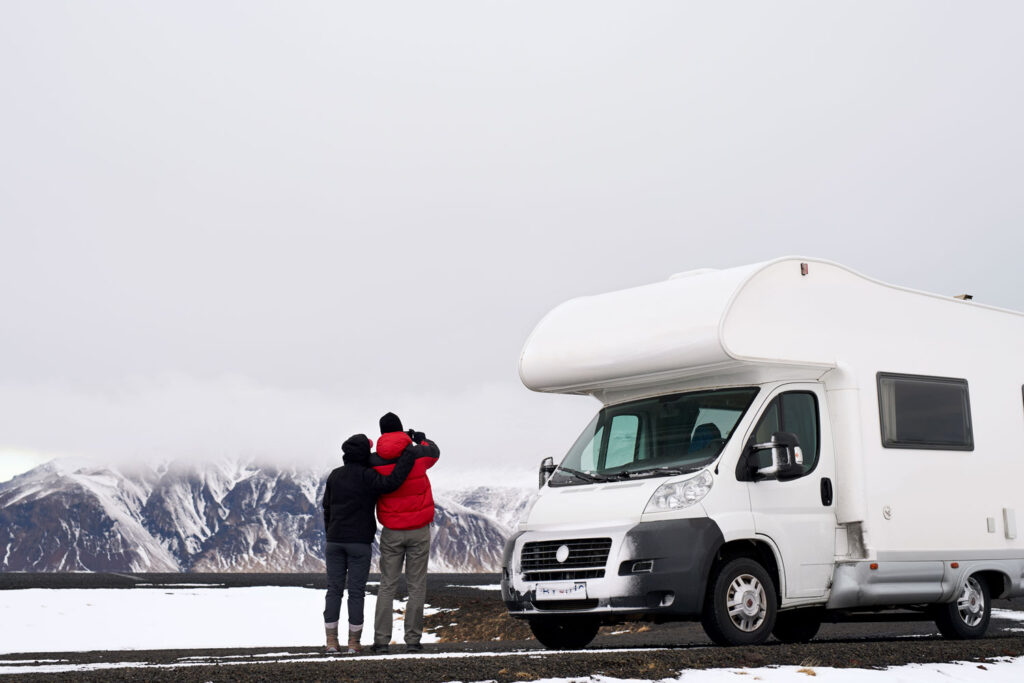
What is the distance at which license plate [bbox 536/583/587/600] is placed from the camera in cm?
1140

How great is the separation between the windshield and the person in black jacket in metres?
1.86

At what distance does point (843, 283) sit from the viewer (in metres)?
13.0

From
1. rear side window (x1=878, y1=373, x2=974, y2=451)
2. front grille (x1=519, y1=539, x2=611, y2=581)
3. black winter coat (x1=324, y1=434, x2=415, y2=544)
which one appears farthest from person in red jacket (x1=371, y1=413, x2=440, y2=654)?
rear side window (x1=878, y1=373, x2=974, y2=451)

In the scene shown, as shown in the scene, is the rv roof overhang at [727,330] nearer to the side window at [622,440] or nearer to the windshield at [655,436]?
the windshield at [655,436]

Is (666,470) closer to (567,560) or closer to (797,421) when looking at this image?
(567,560)

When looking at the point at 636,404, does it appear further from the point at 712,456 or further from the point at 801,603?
the point at 801,603

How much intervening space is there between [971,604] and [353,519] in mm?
7102

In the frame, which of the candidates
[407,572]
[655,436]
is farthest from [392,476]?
[655,436]

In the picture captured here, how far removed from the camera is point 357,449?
41.8 ft

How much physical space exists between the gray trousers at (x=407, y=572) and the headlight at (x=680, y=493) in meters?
2.56

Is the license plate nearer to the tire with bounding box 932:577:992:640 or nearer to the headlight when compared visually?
the headlight

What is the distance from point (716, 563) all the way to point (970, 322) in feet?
17.1

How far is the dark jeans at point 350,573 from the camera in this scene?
12.7 m

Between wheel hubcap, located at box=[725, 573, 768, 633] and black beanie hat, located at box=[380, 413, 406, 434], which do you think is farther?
black beanie hat, located at box=[380, 413, 406, 434]
